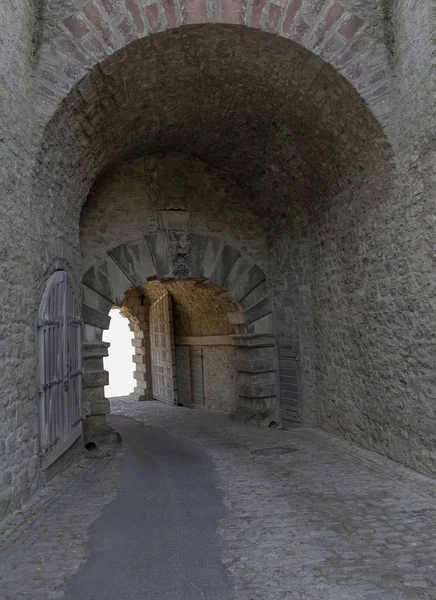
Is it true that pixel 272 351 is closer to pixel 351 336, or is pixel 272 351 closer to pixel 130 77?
pixel 351 336

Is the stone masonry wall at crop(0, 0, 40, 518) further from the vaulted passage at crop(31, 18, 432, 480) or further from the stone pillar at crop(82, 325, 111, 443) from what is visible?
the stone pillar at crop(82, 325, 111, 443)

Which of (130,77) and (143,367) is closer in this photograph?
(130,77)

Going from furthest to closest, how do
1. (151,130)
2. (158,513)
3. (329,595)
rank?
(151,130) → (158,513) → (329,595)

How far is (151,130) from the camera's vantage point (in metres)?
7.25

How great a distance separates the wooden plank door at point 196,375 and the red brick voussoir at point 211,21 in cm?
743

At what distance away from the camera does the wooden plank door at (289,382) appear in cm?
819

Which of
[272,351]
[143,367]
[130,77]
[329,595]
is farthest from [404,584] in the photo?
[143,367]

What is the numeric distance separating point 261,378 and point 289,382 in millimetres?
484

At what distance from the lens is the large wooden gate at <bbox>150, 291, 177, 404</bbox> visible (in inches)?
493

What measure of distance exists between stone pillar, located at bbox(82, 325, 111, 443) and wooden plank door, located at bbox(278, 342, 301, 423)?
8.87 ft

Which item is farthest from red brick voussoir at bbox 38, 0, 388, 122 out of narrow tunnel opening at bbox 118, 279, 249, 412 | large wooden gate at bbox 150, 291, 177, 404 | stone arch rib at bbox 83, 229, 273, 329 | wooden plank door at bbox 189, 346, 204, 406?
large wooden gate at bbox 150, 291, 177, 404

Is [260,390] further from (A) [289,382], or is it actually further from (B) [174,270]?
(B) [174,270]

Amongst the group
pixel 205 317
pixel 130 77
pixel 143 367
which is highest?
pixel 130 77

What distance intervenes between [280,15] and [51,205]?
9.46 ft
